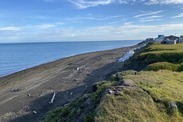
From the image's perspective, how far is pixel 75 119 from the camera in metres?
11.4

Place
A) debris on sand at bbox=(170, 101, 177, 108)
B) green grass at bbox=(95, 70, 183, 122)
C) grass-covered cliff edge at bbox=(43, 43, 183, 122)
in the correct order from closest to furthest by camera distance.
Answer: green grass at bbox=(95, 70, 183, 122)
grass-covered cliff edge at bbox=(43, 43, 183, 122)
debris on sand at bbox=(170, 101, 177, 108)

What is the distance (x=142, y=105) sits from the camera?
1043cm

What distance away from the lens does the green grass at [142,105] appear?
9.67m

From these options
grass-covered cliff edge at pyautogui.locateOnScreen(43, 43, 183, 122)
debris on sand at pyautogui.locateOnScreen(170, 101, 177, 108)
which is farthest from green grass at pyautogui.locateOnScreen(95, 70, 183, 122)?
debris on sand at pyautogui.locateOnScreen(170, 101, 177, 108)

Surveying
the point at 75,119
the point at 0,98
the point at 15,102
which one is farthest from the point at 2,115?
the point at 75,119

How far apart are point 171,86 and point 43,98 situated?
57.7ft

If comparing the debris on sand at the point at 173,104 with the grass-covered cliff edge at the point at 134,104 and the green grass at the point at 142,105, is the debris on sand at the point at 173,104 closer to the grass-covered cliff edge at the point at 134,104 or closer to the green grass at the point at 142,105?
the grass-covered cliff edge at the point at 134,104

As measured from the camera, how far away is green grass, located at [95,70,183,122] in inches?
381

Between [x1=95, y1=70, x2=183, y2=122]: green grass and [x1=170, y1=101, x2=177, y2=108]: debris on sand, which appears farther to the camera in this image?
[x1=170, y1=101, x2=177, y2=108]: debris on sand

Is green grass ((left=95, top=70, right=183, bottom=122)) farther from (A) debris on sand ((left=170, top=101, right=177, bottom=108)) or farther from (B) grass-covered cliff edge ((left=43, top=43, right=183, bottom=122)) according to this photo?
(A) debris on sand ((left=170, top=101, right=177, bottom=108))

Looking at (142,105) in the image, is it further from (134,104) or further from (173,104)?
(173,104)

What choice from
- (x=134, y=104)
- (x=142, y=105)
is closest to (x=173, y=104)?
(x=142, y=105)

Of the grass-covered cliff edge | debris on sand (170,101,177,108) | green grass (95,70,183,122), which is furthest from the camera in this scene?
debris on sand (170,101,177,108)

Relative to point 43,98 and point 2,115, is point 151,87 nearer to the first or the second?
point 2,115
